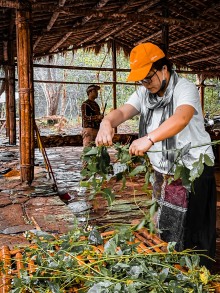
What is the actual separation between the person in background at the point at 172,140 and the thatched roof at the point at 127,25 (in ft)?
10.8

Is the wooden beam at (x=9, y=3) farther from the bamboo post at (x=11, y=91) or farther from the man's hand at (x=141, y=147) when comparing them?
the bamboo post at (x=11, y=91)

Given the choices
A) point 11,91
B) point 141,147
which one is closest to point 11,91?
point 11,91

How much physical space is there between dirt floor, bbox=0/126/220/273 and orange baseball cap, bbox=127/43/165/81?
0.74 meters

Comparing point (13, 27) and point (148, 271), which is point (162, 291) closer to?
point (148, 271)

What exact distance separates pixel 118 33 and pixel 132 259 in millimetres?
11242

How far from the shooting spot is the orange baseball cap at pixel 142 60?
215 cm

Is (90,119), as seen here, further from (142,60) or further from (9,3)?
(142,60)

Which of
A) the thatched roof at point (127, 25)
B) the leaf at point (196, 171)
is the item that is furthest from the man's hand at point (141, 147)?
the thatched roof at point (127, 25)

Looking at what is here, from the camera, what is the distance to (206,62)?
44.0 ft

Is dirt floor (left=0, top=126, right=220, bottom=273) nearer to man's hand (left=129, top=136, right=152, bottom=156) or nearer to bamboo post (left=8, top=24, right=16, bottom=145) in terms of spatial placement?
man's hand (left=129, top=136, right=152, bottom=156)

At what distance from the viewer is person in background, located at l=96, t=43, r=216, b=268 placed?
2.17m

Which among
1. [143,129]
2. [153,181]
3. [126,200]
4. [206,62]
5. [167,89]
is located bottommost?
[126,200]

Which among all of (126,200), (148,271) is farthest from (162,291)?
(126,200)

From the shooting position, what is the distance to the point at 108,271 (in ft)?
4.96
